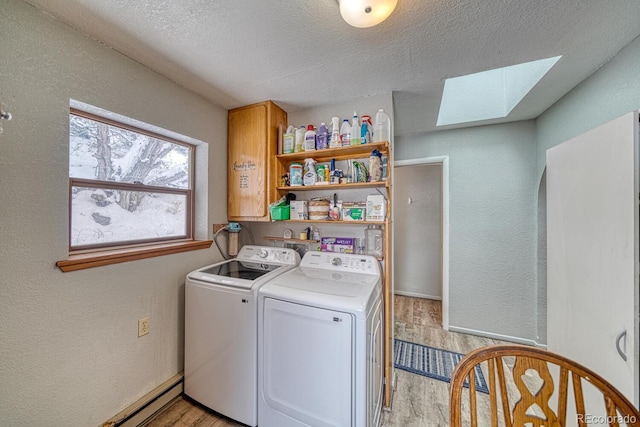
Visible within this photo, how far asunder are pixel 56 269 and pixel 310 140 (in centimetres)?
173

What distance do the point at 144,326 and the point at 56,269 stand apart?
639mm

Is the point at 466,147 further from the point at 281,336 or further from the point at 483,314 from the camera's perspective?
the point at 281,336

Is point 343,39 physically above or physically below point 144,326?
above

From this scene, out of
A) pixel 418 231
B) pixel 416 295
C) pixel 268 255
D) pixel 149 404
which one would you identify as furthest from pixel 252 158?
pixel 416 295

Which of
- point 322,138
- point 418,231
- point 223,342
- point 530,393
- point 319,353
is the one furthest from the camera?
point 418,231

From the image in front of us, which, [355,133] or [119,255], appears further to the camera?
[355,133]

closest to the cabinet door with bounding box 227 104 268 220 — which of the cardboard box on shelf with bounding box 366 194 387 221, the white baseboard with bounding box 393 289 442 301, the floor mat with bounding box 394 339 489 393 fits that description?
the cardboard box on shelf with bounding box 366 194 387 221

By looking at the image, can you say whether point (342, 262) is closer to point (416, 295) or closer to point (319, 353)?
point (319, 353)

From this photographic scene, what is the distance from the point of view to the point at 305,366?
1.30 m

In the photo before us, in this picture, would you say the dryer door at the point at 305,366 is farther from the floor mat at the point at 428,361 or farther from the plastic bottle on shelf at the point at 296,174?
the floor mat at the point at 428,361

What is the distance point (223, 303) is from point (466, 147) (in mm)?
2879

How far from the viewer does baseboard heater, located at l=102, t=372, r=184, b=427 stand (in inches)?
55.8

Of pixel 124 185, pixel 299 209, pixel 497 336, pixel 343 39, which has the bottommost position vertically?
pixel 497 336

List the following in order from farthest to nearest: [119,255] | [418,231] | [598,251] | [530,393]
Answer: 1. [418,231]
2. [119,255]
3. [598,251]
4. [530,393]
